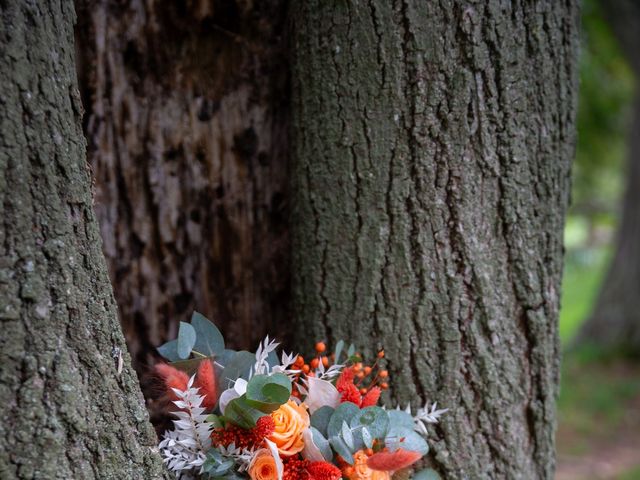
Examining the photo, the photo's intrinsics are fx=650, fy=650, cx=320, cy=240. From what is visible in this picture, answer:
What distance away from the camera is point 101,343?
1357mm

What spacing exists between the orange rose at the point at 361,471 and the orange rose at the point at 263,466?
191 millimetres

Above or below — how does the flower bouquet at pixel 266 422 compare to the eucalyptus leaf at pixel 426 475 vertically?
above

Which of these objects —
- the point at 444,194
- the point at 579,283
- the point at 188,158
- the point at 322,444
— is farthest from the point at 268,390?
the point at 579,283

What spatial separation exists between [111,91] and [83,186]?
791 mm

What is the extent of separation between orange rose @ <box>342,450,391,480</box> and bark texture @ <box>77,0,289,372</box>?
0.72 meters

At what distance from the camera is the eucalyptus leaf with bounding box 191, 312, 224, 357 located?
5.41ft

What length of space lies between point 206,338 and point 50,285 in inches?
18.9

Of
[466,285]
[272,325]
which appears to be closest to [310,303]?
[272,325]

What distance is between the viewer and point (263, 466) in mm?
1484

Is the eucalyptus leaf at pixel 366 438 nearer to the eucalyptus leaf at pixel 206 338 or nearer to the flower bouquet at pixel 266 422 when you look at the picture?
the flower bouquet at pixel 266 422

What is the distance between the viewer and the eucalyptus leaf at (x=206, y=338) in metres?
1.65

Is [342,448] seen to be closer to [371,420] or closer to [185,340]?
[371,420]

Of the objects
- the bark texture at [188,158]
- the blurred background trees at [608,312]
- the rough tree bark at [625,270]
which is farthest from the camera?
the rough tree bark at [625,270]

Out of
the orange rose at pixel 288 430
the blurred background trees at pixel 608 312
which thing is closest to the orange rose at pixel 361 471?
the orange rose at pixel 288 430
